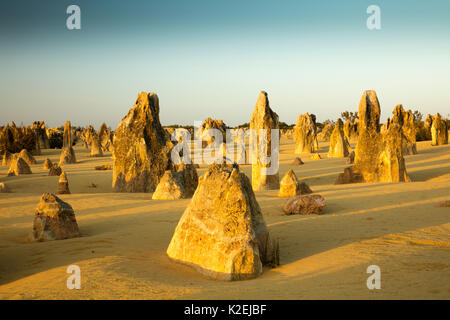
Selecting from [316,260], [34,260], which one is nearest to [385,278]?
[316,260]

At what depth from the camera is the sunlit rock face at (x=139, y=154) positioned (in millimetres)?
14266

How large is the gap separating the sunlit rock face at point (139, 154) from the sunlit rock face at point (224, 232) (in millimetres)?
8943

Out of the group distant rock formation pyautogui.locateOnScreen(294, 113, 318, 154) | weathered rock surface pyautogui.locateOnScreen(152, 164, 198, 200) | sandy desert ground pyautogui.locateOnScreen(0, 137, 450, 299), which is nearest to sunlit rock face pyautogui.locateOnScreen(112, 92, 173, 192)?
weathered rock surface pyautogui.locateOnScreen(152, 164, 198, 200)

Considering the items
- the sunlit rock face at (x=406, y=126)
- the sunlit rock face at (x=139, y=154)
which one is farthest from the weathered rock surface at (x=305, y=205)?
the sunlit rock face at (x=406, y=126)

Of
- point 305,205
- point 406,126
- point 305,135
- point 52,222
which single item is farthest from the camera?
point 305,135

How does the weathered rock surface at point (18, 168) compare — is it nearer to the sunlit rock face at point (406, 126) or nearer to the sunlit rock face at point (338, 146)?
the sunlit rock face at point (338, 146)

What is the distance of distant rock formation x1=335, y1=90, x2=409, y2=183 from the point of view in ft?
45.5

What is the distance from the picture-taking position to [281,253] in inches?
227

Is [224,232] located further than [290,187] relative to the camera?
No

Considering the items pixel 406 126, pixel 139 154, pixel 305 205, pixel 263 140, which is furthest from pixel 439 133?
pixel 305 205

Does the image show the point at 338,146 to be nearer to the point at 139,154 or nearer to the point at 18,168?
the point at 139,154

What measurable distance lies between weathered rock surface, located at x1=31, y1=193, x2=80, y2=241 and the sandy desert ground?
0.23 meters

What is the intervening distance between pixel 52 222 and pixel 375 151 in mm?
11371
